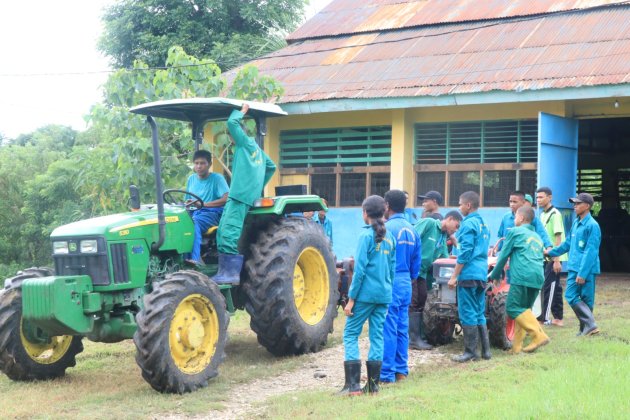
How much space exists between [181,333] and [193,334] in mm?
125

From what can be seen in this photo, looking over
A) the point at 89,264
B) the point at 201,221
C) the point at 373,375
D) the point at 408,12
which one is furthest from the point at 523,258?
the point at 408,12

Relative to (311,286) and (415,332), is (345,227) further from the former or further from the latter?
(415,332)

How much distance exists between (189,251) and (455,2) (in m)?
12.9

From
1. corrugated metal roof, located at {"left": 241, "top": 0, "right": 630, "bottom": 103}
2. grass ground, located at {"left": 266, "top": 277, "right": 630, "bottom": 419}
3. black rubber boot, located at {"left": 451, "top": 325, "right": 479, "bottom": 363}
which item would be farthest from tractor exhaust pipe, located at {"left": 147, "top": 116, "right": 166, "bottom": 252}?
corrugated metal roof, located at {"left": 241, "top": 0, "right": 630, "bottom": 103}

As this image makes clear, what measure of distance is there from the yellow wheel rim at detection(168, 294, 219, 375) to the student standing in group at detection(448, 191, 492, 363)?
237cm

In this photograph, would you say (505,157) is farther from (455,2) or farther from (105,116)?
(105,116)

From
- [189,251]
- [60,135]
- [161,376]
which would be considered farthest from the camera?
[60,135]

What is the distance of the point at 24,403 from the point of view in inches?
297

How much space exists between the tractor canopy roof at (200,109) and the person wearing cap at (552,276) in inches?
154

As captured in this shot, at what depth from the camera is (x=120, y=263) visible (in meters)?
8.13

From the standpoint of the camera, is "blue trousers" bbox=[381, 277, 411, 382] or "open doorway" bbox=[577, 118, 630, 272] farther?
"open doorway" bbox=[577, 118, 630, 272]

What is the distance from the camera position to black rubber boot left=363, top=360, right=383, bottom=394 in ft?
24.8

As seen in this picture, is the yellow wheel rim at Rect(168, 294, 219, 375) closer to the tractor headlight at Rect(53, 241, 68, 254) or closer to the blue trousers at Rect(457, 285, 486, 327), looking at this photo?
the tractor headlight at Rect(53, 241, 68, 254)

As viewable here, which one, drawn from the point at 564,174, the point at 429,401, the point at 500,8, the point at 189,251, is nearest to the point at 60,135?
Answer: the point at 500,8
